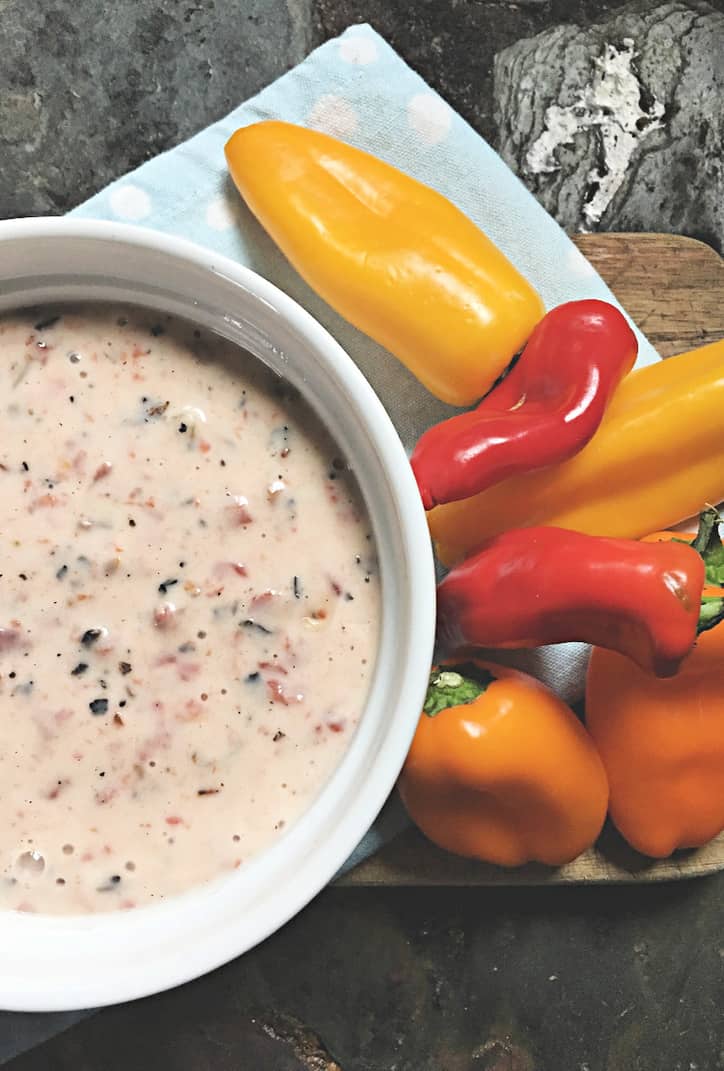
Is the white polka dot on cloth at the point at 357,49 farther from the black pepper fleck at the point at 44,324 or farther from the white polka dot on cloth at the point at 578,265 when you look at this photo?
the black pepper fleck at the point at 44,324

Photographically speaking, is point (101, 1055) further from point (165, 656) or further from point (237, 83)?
point (237, 83)

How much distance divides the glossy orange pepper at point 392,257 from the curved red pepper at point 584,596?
0.23 meters

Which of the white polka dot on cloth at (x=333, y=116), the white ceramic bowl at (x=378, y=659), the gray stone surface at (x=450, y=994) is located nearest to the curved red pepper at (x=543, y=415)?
the white ceramic bowl at (x=378, y=659)

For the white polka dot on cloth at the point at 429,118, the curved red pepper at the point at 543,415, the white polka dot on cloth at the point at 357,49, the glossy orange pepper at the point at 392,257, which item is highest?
the white polka dot on cloth at the point at 357,49

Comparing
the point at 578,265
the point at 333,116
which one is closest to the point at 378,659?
the point at 578,265

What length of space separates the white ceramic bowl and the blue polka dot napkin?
0.89 feet

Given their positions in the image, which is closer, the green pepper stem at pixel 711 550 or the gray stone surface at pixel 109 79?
the green pepper stem at pixel 711 550

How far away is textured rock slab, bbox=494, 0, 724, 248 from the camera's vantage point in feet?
5.09

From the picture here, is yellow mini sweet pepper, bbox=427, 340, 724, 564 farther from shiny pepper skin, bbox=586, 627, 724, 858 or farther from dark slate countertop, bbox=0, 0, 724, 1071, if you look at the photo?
dark slate countertop, bbox=0, 0, 724, 1071

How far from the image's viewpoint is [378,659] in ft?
3.59

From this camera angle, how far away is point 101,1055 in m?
1.46

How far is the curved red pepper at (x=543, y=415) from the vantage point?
121 centimetres

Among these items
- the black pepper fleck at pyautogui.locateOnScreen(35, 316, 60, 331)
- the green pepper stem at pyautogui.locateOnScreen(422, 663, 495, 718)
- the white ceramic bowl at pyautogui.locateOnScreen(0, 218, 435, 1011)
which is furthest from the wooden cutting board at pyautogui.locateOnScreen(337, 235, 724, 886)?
the black pepper fleck at pyautogui.locateOnScreen(35, 316, 60, 331)

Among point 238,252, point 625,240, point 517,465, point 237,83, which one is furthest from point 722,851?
point 237,83
